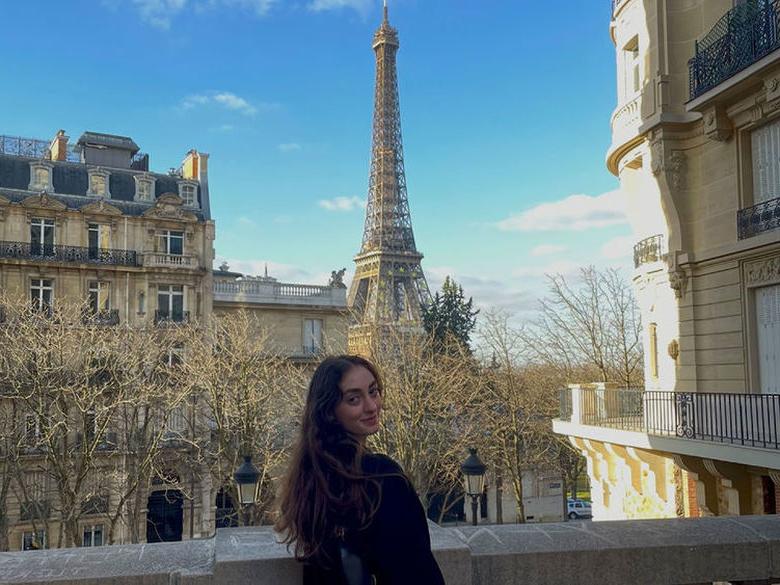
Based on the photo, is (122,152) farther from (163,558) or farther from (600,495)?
(163,558)

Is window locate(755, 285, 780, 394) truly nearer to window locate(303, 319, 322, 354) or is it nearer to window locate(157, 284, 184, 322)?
window locate(157, 284, 184, 322)

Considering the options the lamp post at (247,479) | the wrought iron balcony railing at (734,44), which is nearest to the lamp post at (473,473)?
the lamp post at (247,479)

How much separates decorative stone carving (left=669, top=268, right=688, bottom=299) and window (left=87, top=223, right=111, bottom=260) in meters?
25.5

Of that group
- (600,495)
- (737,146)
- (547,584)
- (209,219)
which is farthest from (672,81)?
(209,219)

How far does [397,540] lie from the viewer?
2209mm

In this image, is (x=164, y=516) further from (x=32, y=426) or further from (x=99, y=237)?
(x=99, y=237)

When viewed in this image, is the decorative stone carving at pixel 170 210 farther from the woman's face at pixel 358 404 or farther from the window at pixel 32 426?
the woman's face at pixel 358 404

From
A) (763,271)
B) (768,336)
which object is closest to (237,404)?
(768,336)

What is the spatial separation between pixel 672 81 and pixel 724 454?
23.0 ft

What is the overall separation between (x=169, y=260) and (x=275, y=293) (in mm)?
6042

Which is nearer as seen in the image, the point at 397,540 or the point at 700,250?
the point at 397,540

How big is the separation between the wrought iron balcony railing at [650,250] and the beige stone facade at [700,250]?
0.04 metres

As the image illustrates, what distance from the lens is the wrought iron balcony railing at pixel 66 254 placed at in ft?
97.3

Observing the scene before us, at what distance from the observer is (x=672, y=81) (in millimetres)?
13680
